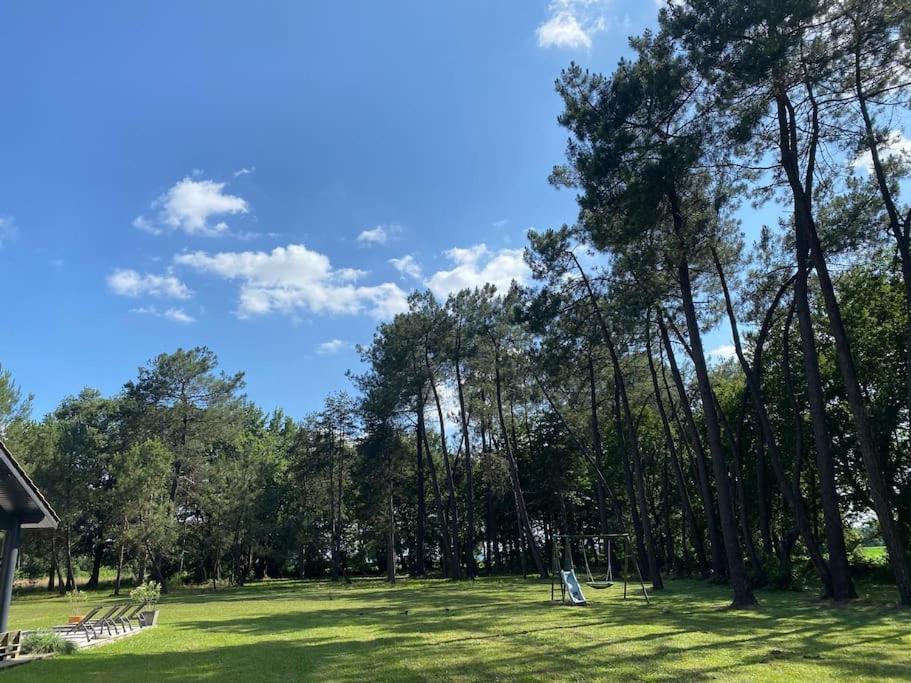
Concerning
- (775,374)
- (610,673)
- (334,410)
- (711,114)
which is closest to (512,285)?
(775,374)

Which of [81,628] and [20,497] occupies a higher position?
[20,497]

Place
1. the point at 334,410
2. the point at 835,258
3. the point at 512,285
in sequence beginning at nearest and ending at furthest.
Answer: the point at 835,258 < the point at 512,285 < the point at 334,410

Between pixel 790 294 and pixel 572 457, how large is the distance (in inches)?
848

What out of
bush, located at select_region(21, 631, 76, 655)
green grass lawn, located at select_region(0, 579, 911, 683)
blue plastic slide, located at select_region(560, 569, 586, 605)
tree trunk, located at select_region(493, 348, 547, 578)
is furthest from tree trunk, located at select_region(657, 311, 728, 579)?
bush, located at select_region(21, 631, 76, 655)

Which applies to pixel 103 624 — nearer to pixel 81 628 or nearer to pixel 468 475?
pixel 81 628

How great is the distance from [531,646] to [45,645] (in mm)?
7635

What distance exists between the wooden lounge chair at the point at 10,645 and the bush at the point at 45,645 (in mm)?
371

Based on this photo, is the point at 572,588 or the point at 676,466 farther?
the point at 676,466

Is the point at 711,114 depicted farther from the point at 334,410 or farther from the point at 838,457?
the point at 334,410

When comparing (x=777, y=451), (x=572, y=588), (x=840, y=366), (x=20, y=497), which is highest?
(x=840, y=366)

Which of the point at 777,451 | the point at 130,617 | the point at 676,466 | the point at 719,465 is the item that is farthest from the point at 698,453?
the point at 130,617

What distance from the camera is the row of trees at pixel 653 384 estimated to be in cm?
1170

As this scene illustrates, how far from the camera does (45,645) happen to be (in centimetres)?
920

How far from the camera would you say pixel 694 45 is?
37.0 feet
